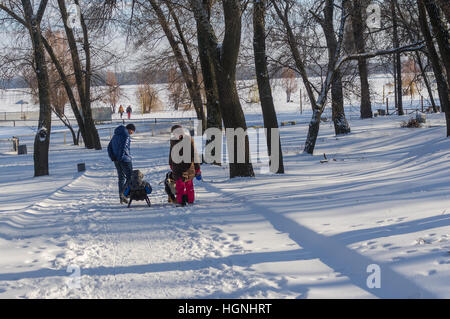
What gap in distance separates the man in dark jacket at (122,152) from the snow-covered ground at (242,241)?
613mm

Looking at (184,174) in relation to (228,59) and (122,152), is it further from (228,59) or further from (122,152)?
(228,59)

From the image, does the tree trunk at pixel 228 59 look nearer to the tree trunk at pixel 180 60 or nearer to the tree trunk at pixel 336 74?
the tree trunk at pixel 180 60

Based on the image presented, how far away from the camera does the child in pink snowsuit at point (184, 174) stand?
11500 millimetres

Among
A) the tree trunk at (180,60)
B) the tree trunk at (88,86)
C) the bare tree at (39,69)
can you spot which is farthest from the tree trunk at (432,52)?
the tree trunk at (88,86)

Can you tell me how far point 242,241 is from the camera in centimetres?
794

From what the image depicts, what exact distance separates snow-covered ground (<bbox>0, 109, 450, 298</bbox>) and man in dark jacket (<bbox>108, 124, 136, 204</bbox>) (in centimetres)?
61

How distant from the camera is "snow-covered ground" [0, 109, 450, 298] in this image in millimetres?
5785

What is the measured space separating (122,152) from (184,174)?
1.67 metres

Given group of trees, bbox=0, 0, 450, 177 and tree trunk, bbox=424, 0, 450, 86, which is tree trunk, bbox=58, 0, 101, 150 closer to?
group of trees, bbox=0, 0, 450, 177
